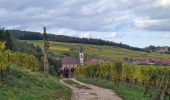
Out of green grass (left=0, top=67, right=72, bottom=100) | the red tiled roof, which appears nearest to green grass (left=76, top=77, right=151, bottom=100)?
green grass (left=0, top=67, right=72, bottom=100)

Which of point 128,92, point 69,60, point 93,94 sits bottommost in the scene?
point 69,60

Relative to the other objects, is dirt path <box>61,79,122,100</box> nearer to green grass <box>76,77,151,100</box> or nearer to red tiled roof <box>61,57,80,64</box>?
green grass <box>76,77,151,100</box>

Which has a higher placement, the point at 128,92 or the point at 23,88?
the point at 23,88

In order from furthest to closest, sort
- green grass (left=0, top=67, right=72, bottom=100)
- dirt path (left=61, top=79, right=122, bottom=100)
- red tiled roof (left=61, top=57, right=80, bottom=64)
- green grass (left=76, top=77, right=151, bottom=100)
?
red tiled roof (left=61, top=57, right=80, bottom=64) < green grass (left=76, top=77, right=151, bottom=100) < dirt path (left=61, top=79, right=122, bottom=100) < green grass (left=0, top=67, right=72, bottom=100)

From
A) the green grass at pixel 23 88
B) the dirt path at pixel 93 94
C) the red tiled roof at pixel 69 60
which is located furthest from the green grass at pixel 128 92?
the red tiled roof at pixel 69 60

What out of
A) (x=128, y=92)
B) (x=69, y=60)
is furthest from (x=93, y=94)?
(x=69, y=60)

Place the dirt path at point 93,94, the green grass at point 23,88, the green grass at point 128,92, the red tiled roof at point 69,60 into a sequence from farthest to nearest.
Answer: the red tiled roof at point 69,60 < the green grass at point 128,92 < the dirt path at point 93,94 < the green grass at point 23,88

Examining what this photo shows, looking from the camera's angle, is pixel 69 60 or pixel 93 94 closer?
pixel 93 94

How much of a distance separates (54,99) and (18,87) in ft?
8.19

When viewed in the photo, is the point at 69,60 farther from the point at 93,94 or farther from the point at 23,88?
the point at 23,88

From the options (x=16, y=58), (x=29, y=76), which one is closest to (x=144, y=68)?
(x=16, y=58)

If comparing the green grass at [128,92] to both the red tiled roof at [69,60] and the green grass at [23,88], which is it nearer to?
the green grass at [23,88]

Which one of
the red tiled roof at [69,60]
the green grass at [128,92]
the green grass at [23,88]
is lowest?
the red tiled roof at [69,60]

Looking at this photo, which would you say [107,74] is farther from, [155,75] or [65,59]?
[65,59]
